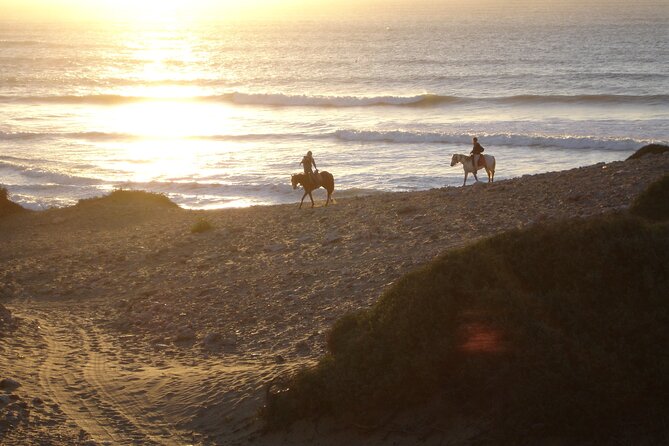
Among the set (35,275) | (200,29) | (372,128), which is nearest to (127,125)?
(372,128)

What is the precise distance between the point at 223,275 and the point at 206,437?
6248 millimetres

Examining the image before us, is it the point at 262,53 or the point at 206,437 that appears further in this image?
the point at 262,53

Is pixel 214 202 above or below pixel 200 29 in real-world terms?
below

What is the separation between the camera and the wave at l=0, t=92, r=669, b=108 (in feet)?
173

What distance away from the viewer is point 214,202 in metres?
31.0

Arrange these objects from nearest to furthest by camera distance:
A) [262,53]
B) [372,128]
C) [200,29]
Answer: [372,128] → [262,53] → [200,29]

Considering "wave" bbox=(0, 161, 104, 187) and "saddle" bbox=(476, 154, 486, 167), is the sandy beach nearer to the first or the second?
"saddle" bbox=(476, 154, 486, 167)

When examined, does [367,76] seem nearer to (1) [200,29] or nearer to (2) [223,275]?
(2) [223,275]

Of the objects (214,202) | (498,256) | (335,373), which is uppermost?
(498,256)

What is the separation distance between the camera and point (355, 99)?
2264 inches

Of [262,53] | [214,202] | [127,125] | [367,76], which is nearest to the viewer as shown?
[214,202]

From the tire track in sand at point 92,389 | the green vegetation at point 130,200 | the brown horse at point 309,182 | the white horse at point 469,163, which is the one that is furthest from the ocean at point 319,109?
the tire track in sand at point 92,389

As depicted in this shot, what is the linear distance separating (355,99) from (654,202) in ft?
149

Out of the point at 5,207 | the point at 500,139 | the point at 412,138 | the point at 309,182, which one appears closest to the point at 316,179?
the point at 309,182
